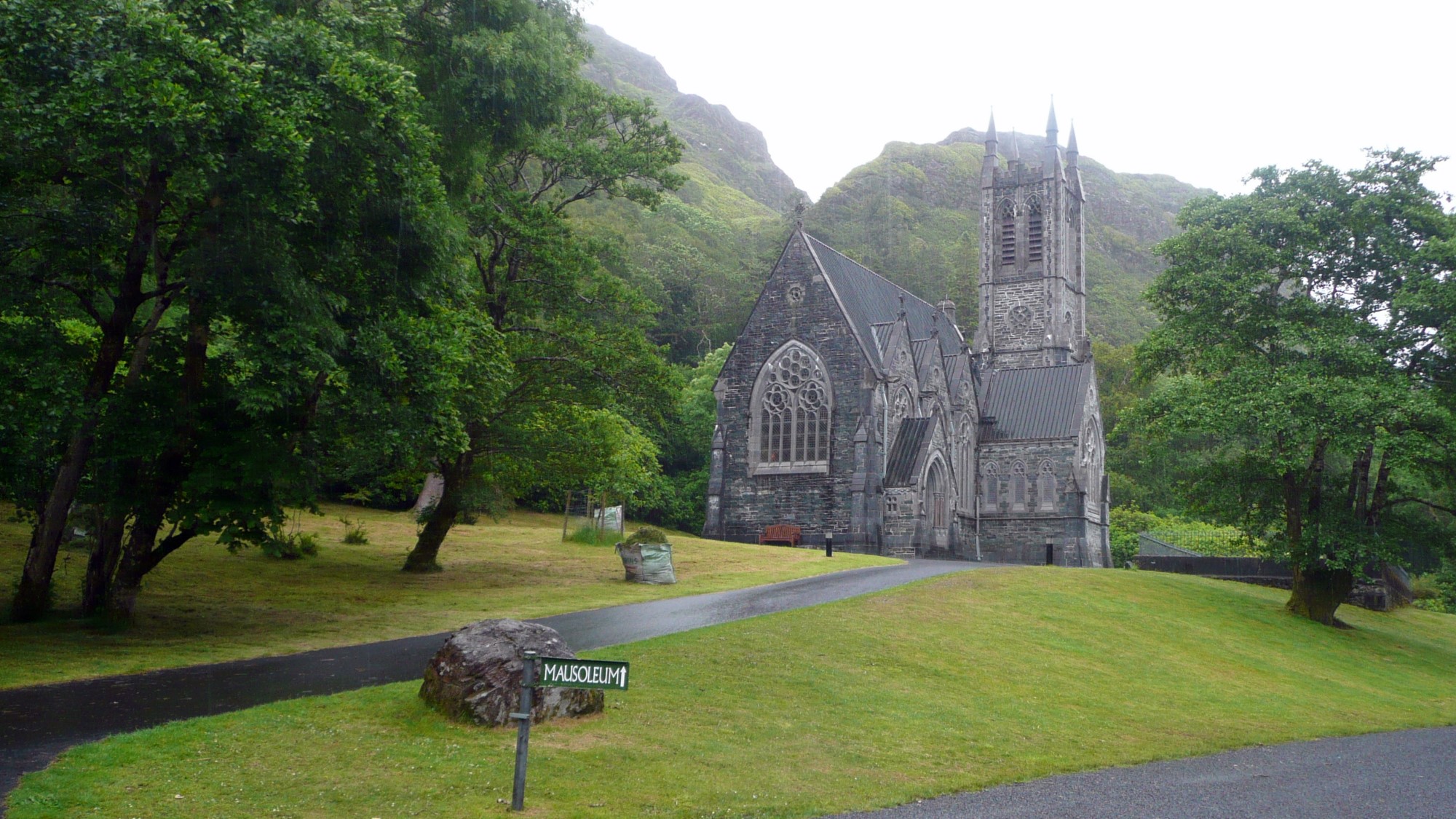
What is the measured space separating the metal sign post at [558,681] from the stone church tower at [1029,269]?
4927 centimetres

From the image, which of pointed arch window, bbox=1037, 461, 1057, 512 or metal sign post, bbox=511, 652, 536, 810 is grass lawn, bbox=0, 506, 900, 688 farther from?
pointed arch window, bbox=1037, 461, 1057, 512

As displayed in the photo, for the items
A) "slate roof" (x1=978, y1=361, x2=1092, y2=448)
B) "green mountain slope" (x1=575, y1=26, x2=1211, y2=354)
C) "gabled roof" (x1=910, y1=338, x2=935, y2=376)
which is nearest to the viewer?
"gabled roof" (x1=910, y1=338, x2=935, y2=376)

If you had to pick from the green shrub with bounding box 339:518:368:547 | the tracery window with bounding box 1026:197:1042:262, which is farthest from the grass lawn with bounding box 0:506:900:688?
the tracery window with bounding box 1026:197:1042:262

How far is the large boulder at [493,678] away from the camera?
440 inches

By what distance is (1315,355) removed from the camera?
26172 mm

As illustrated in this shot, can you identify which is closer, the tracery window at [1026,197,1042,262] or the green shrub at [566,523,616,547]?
the green shrub at [566,523,616,547]

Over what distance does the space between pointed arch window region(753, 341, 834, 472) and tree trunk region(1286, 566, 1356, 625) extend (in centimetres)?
1737

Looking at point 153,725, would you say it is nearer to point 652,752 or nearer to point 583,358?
point 652,752

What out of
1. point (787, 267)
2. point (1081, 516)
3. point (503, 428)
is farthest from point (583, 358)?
point (1081, 516)

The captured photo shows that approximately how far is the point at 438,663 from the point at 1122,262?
5300 inches

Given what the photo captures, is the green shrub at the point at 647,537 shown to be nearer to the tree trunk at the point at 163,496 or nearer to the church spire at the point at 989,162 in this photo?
the tree trunk at the point at 163,496

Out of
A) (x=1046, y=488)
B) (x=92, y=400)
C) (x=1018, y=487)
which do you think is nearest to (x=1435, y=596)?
(x=1046, y=488)

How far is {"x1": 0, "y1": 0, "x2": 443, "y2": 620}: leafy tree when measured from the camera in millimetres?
13586

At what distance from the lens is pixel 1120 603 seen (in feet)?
78.8
